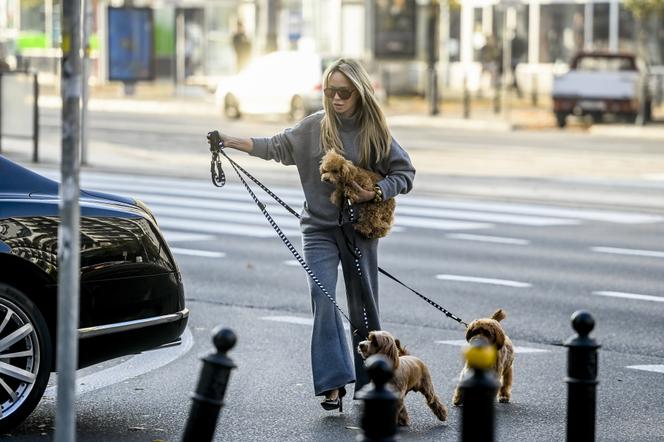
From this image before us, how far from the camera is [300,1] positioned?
164ft

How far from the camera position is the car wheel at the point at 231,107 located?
36.2 m

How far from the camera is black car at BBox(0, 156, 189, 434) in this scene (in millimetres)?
6918

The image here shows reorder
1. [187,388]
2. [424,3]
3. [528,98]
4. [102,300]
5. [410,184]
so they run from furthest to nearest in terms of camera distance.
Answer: [424,3] → [528,98] → [187,388] → [410,184] → [102,300]

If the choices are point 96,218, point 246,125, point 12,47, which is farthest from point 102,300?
point 12,47

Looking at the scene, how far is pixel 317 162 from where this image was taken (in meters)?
7.66

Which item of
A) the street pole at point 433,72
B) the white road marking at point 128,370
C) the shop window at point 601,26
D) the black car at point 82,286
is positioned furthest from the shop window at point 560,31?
the black car at point 82,286

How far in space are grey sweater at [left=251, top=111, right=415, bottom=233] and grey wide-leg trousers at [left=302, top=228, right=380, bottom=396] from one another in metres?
0.10

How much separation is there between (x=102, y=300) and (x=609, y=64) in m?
29.3

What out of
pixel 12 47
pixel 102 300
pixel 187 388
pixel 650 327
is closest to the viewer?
pixel 102 300

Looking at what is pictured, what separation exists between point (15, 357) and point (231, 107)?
2964 cm

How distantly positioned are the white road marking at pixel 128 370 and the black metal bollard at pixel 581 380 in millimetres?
3340

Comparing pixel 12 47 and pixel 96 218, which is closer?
pixel 96 218

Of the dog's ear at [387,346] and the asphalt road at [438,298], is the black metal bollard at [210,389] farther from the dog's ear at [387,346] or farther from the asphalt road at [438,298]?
the asphalt road at [438,298]

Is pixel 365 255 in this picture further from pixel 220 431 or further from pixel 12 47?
pixel 12 47
